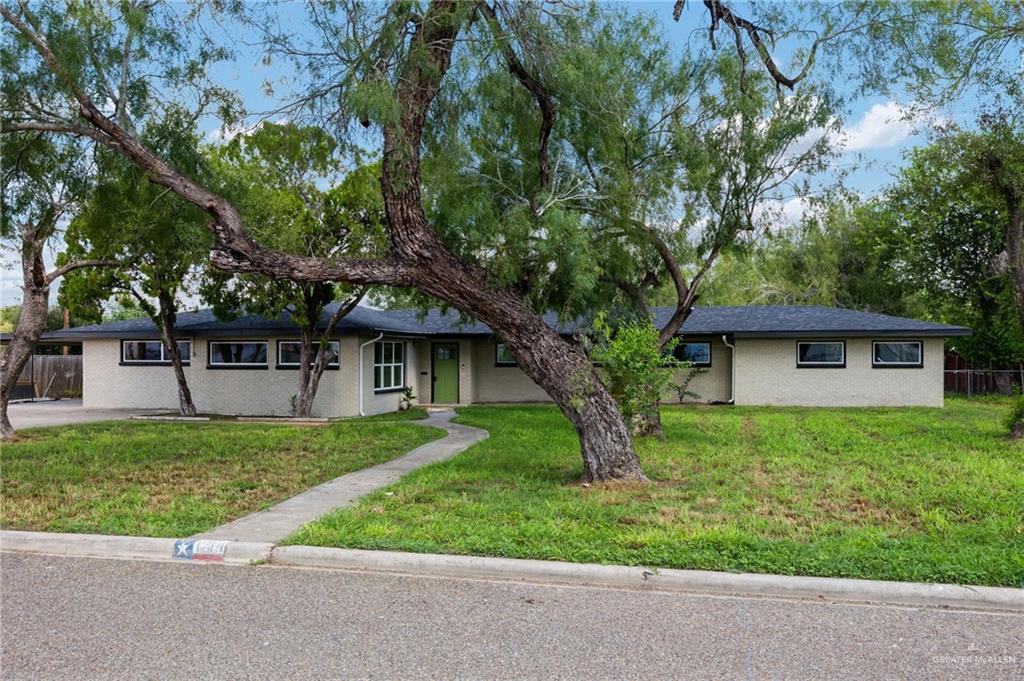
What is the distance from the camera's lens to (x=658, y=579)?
537 centimetres

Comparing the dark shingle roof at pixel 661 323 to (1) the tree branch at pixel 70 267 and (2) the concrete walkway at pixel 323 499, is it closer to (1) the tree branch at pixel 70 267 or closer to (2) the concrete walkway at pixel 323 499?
(1) the tree branch at pixel 70 267

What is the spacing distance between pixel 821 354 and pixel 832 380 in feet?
2.78

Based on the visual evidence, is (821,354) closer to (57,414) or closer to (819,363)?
(819,363)

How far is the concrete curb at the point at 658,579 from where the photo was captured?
499 centimetres

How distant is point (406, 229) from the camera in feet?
27.7

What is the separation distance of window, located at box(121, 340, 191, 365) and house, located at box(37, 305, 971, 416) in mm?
40

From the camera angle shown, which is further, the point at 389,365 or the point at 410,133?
the point at 389,365

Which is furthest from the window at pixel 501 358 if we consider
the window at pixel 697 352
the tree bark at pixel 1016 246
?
the tree bark at pixel 1016 246

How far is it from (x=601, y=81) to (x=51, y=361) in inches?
1060

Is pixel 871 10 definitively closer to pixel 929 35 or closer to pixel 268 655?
pixel 929 35

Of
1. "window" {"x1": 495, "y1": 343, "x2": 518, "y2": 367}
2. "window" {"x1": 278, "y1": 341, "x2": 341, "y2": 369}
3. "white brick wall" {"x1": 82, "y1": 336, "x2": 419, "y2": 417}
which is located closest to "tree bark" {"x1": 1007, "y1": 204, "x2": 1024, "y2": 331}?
"window" {"x1": 495, "y1": 343, "x2": 518, "y2": 367}

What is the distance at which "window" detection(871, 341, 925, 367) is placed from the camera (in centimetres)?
2181

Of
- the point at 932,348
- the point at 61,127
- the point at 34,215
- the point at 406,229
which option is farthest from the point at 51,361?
the point at 932,348

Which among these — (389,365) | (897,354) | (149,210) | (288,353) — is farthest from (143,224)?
(897,354)
